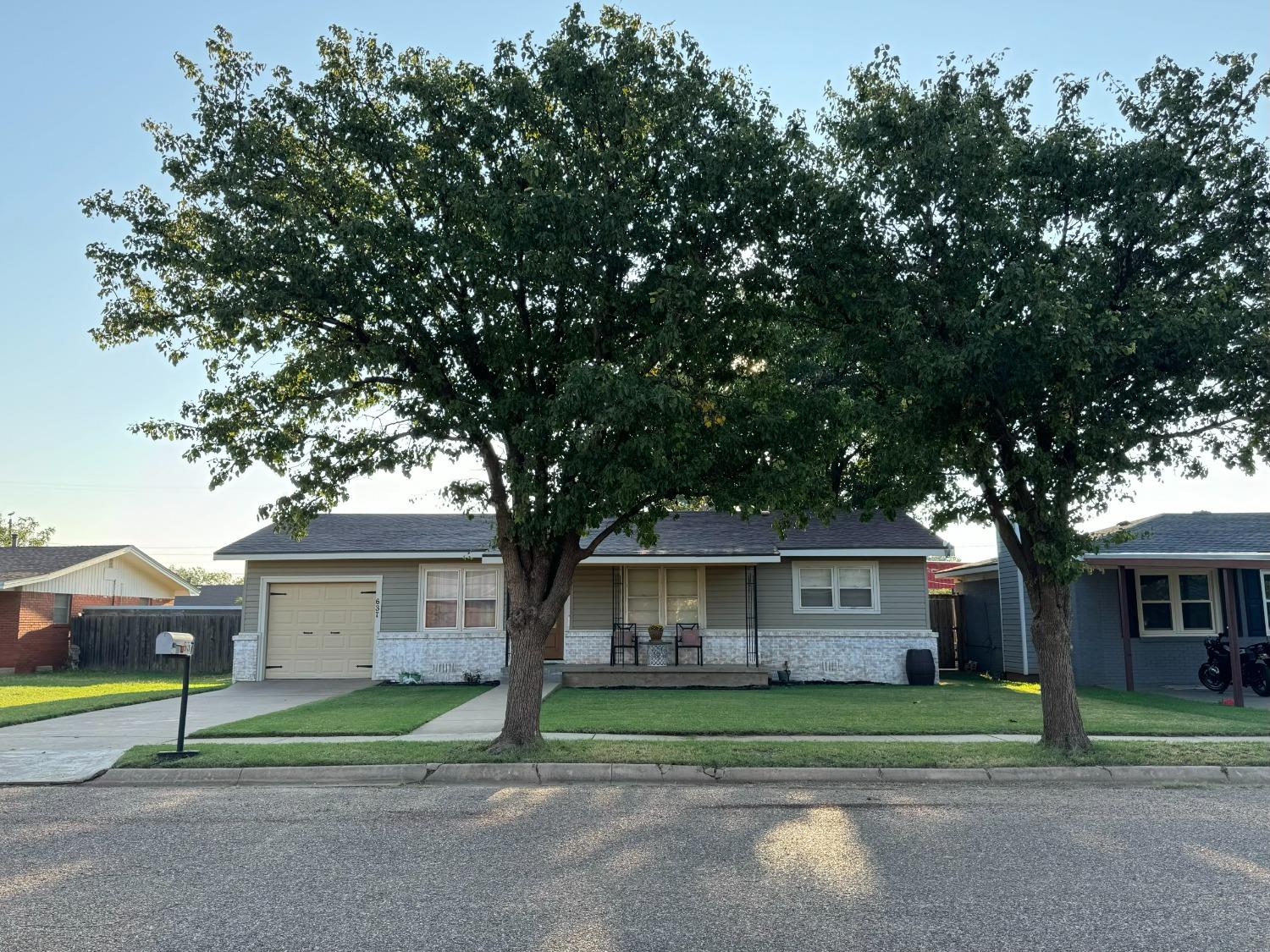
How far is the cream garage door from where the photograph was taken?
65.1 feet

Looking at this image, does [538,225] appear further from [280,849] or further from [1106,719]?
[1106,719]

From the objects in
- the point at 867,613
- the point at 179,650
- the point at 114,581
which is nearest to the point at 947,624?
the point at 867,613

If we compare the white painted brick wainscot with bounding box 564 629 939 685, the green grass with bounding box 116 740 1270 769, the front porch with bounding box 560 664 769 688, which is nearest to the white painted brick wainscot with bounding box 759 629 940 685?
the white painted brick wainscot with bounding box 564 629 939 685

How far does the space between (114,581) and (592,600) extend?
64.8 ft

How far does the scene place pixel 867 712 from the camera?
13.3m

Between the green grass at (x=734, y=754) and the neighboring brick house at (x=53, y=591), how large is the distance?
19.0 metres

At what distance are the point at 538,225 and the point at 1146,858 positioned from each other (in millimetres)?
7274

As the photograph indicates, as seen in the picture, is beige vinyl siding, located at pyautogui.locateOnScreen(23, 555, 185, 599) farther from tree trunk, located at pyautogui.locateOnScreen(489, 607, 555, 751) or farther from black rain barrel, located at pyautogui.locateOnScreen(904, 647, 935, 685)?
black rain barrel, located at pyautogui.locateOnScreen(904, 647, 935, 685)

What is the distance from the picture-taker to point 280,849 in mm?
6238

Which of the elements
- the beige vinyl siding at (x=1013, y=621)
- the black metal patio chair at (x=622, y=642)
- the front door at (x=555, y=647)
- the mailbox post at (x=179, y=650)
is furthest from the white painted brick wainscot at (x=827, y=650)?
the mailbox post at (x=179, y=650)

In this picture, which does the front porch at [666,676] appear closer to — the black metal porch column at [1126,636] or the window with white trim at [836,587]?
the window with white trim at [836,587]

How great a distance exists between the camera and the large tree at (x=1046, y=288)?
29.6 ft

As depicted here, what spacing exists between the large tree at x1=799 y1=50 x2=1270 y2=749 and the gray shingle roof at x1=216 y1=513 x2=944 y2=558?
8.13m

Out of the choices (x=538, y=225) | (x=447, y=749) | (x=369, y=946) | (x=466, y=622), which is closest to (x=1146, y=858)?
(x=369, y=946)
